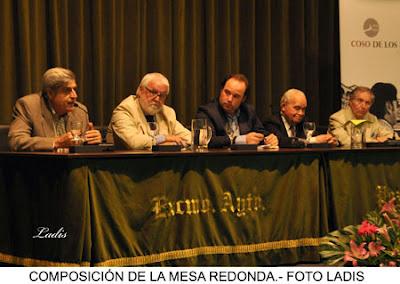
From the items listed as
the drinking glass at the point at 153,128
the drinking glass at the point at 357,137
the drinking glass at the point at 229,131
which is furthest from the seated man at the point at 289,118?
the drinking glass at the point at 153,128

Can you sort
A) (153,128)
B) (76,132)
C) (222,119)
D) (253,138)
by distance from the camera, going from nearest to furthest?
(76,132) < (153,128) < (253,138) < (222,119)

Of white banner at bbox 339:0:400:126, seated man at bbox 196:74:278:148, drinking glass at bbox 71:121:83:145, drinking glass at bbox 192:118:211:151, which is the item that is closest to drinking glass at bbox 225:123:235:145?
seated man at bbox 196:74:278:148

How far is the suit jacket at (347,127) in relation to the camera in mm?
5750

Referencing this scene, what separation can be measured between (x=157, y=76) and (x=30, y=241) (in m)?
1.49

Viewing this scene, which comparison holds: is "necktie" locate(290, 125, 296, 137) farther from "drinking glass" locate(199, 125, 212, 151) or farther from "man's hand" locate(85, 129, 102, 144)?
"man's hand" locate(85, 129, 102, 144)

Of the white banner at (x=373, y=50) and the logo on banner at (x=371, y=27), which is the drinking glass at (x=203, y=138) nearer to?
the white banner at (x=373, y=50)

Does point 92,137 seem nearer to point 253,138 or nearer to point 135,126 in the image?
point 135,126

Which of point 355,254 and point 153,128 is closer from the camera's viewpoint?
point 355,254

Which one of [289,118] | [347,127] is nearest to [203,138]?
[289,118]

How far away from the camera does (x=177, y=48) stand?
6.39 m

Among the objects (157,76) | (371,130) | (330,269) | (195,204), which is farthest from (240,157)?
(330,269)

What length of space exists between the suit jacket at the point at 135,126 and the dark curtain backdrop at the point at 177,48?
0.99 meters

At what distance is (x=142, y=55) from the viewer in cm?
622

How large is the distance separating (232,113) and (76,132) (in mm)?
1604
